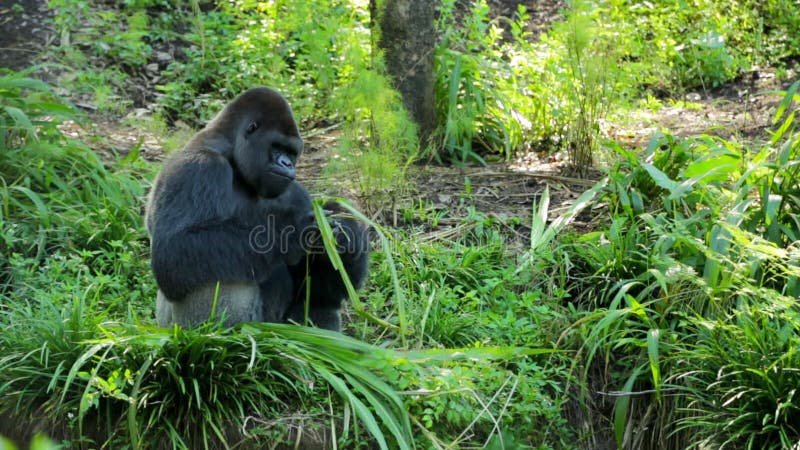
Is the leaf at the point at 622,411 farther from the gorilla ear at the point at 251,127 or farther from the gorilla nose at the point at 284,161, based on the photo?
the gorilla ear at the point at 251,127

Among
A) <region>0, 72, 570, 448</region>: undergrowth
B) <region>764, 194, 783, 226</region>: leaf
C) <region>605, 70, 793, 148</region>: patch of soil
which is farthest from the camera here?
<region>605, 70, 793, 148</region>: patch of soil

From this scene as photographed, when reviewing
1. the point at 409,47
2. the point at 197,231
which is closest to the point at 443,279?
the point at 197,231

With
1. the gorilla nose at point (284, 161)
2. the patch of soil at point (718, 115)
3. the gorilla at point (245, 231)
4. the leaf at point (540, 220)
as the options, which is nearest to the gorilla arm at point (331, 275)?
the gorilla at point (245, 231)

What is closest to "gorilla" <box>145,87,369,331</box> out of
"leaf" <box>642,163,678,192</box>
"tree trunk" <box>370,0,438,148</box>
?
"leaf" <box>642,163,678,192</box>

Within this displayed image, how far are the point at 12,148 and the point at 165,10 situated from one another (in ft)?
9.03

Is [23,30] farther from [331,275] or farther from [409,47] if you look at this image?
[331,275]

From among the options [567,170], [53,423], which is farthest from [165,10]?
[53,423]

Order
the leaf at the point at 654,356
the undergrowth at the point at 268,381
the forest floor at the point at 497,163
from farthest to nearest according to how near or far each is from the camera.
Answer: the forest floor at the point at 497,163, the leaf at the point at 654,356, the undergrowth at the point at 268,381

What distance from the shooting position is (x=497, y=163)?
229 inches

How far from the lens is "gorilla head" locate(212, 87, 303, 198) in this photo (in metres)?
3.80

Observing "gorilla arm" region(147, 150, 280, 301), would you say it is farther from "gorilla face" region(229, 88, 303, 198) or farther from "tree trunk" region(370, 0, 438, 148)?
"tree trunk" region(370, 0, 438, 148)

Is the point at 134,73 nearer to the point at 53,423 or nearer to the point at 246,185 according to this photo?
the point at 246,185

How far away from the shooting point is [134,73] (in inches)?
270

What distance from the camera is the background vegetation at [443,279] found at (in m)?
3.40
